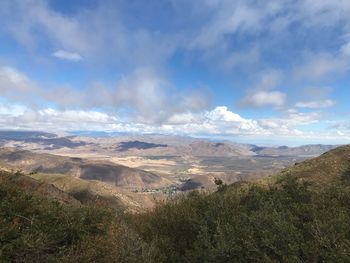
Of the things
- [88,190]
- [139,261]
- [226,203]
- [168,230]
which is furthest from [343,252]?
[88,190]

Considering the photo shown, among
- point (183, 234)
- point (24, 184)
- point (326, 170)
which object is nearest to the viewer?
point (183, 234)

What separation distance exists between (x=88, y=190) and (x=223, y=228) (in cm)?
11267

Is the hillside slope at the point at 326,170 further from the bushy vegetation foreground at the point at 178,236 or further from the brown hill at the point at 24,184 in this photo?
the brown hill at the point at 24,184

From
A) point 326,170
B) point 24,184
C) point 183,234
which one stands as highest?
point 326,170

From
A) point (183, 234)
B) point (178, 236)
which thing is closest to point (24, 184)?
point (178, 236)

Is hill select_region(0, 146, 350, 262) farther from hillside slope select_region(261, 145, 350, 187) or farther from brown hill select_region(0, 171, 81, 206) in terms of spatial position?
hillside slope select_region(261, 145, 350, 187)

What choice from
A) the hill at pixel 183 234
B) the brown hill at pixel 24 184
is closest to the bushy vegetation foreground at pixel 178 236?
the hill at pixel 183 234

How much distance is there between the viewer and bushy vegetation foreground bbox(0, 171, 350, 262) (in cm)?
1119

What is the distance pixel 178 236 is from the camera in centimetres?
1662

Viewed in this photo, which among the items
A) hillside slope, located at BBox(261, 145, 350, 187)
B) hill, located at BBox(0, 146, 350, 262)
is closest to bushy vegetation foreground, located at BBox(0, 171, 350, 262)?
hill, located at BBox(0, 146, 350, 262)

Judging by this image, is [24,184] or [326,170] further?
[326,170]

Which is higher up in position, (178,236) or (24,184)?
(24,184)

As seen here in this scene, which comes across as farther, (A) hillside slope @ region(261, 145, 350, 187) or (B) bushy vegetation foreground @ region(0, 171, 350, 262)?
(A) hillside slope @ region(261, 145, 350, 187)

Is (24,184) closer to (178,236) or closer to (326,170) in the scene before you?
(178,236)
